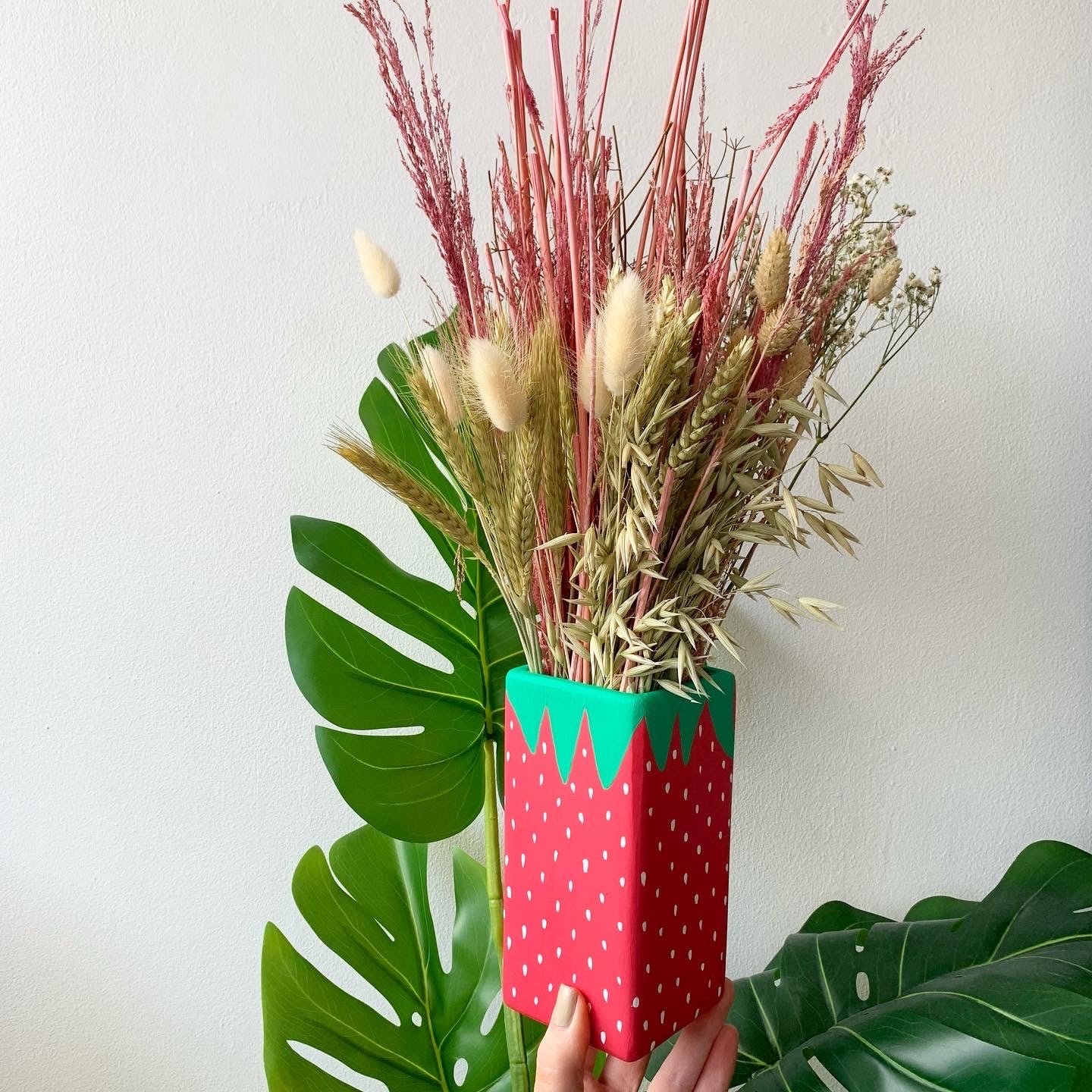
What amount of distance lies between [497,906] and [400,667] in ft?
0.80

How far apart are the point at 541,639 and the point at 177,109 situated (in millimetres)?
736

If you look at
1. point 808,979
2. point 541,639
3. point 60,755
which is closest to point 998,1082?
point 808,979

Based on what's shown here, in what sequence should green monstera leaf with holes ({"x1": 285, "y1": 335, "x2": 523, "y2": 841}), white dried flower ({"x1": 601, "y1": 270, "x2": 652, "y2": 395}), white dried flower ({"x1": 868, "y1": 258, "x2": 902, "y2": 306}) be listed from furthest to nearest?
green monstera leaf with holes ({"x1": 285, "y1": 335, "x2": 523, "y2": 841}) < white dried flower ({"x1": 868, "y1": 258, "x2": 902, "y2": 306}) < white dried flower ({"x1": 601, "y1": 270, "x2": 652, "y2": 395})

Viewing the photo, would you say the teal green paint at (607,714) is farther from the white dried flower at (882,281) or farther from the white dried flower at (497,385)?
the white dried flower at (882,281)

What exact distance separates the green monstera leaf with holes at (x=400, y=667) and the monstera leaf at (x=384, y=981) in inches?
4.9

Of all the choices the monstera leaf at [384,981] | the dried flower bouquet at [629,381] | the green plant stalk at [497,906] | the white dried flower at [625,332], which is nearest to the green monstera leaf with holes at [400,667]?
the green plant stalk at [497,906]

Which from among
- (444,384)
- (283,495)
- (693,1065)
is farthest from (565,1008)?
(283,495)

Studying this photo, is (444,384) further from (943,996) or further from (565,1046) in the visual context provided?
(943,996)

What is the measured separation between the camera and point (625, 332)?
1.74 ft

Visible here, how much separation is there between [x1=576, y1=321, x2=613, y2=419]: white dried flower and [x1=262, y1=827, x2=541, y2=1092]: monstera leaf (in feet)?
1.92

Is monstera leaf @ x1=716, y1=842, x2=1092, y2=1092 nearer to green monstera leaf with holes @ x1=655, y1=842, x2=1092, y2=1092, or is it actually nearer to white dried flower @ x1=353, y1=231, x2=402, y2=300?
green monstera leaf with holes @ x1=655, y1=842, x2=1092, y2=1092

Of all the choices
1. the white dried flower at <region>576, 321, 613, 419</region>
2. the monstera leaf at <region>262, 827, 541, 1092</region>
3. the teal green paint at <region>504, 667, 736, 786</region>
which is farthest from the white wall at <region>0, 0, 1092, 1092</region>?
the white dried flower at <region>576, 321, 613, 419</region>

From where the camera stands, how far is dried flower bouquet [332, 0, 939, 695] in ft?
1.92

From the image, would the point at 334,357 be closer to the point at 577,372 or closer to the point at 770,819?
the point at 577,372
